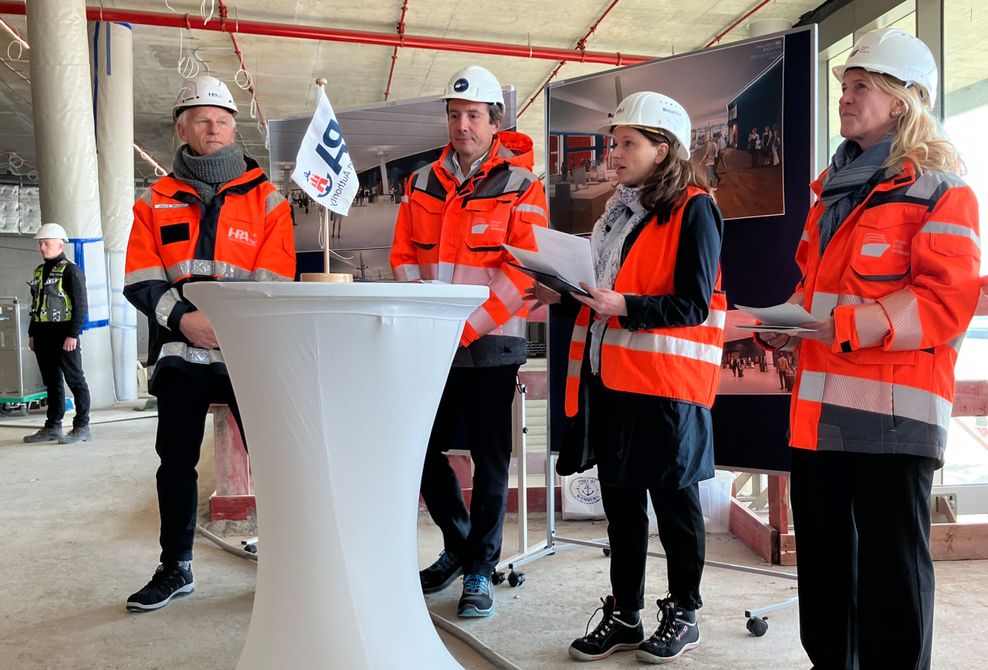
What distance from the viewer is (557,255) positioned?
6.45 ft

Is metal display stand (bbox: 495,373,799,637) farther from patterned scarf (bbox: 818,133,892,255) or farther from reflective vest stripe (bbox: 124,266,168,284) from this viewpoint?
patterned scarf (bbox: 818,133,892,255)

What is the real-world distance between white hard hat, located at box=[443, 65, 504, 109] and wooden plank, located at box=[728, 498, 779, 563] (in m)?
2.02

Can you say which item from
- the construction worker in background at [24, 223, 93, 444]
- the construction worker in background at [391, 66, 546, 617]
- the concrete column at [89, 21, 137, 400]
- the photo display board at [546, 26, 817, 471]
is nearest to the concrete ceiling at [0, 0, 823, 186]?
the concrete column at [89, 21, 137, 400]

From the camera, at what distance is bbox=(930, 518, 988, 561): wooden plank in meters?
3.19

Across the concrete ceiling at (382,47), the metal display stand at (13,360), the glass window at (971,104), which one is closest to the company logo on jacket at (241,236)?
the concrete ceiling at (382,47)

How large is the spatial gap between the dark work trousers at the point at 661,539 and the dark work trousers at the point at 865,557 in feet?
1.33

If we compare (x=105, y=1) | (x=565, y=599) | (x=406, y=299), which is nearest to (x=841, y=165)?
(x=406, y=299)

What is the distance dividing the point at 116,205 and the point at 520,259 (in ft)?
28.1

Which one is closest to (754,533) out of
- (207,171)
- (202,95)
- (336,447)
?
(336,447)

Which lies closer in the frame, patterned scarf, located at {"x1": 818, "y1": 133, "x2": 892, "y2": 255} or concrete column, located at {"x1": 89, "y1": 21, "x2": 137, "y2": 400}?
patterned scarf, located at {"x1": 818, "y1": 133, "x2": 892, "y2": 255}

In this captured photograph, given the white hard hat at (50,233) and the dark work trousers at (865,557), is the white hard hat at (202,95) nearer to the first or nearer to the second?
the dark work trousers at (865,557)

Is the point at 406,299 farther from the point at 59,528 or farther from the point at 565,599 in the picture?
the point at 59,528

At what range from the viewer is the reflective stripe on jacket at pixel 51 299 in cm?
630

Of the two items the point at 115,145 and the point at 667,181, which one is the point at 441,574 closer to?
the point at 667,181
